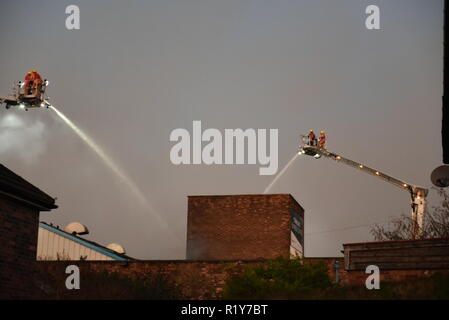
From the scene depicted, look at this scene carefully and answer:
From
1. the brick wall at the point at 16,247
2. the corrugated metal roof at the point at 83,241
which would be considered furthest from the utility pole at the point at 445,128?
the corrugated metal roof at the point at 83,241

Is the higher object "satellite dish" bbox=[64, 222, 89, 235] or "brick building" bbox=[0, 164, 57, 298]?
"satellite dish" bbox=[64, 222, 89, 235]

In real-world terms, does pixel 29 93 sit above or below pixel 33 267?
above

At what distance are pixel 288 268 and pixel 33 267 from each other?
8.30m

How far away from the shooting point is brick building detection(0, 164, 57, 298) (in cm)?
1606

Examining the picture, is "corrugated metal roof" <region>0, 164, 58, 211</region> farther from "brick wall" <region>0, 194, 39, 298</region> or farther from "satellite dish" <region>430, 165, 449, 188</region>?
"satellite dish" <region>430, 165, 449, 188</region>

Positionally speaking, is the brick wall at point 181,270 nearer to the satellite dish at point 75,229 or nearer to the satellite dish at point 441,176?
the satellite dish at point 75,229

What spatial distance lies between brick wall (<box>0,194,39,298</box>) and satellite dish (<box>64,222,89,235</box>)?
77.1 ft

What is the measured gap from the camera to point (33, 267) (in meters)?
17.3

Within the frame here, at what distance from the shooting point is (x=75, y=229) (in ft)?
133

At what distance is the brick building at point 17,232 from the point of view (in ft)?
52.7

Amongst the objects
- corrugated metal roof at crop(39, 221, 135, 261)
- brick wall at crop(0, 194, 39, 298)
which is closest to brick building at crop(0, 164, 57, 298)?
brick wall at crop(0, 194, 39, 298)

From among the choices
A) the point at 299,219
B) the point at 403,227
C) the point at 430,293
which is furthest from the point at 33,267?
the point at 403,227
